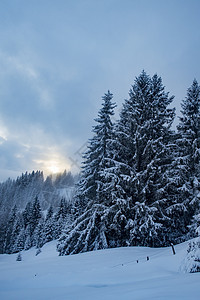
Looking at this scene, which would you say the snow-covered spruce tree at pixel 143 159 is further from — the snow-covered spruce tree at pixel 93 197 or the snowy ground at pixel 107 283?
the snowy ground at pixel 107 283

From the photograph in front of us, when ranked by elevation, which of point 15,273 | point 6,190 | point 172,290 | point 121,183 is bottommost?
point 15,273

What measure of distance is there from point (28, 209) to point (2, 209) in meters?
39.7

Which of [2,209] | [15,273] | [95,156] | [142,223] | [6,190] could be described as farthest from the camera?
[6,190]

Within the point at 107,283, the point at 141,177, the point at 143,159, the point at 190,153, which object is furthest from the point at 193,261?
the point at 190,153

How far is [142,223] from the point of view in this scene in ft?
32.2

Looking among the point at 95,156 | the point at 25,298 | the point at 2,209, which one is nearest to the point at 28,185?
the point at 2,209

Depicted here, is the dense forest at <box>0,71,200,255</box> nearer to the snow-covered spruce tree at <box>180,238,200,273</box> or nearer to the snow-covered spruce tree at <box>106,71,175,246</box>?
the snow-covered spruce tree at <box>106,71,175,246</box>

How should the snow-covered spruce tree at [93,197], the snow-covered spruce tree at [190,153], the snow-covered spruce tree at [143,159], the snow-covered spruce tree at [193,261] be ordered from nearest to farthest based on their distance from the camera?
the snow-covered spruce tree at [193,261] → the snow-covered spruce tree at [143,159] → the snow-covered spruce tree at [190,153] → the snow-covered spruce tree at [93,197]

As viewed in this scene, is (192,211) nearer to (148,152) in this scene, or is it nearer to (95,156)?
(148,152)

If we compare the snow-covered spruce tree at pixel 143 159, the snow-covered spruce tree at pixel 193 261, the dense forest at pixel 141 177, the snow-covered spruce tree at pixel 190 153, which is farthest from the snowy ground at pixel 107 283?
the snow-covered spruce tree at pixel 190 153

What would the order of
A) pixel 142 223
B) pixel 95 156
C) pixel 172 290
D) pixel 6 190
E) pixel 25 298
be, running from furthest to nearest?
pixel 6 190 < pixel 95 156 < pixel 142 223 < pixel 25 298 < pixel 172 290

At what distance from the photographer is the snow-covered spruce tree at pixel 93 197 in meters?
10.9

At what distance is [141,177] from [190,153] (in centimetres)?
398

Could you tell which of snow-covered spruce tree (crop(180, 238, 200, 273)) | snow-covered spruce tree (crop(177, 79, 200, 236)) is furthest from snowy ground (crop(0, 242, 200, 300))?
snow-covered spruce tree (crop(177, 79, 200, 236))
